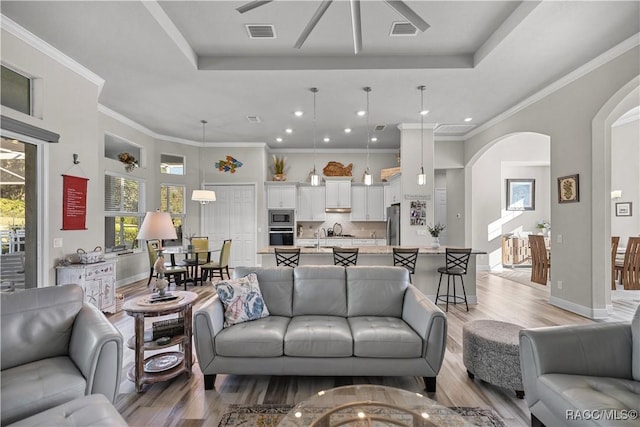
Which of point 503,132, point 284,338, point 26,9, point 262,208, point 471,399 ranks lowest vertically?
point 471,399

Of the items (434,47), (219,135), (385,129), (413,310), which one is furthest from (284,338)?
(219,135)

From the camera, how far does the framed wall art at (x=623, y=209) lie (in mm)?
6797

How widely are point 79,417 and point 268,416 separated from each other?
1.15m

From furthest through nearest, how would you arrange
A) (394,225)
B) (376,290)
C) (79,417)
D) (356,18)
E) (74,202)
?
(394,225), (74,202), (376,290), (356,18), (79,417)

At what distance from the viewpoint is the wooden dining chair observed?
6.03 meters

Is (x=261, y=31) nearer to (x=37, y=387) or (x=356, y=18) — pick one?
(x=356, y=18)

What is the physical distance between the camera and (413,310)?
2.69 m

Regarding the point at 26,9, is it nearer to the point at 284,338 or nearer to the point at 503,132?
the point at 284,338

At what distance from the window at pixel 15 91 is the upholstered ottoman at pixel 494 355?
525cm

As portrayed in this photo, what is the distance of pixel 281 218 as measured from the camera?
8164 millimetres

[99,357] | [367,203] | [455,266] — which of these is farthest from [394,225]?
→ [99,357]

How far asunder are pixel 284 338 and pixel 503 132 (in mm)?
5865

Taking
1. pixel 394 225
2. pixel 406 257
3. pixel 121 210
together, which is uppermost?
pixel 121 210

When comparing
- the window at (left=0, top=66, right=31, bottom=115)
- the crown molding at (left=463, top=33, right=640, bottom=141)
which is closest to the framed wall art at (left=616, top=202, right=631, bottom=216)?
the crown molding at (left=463, top=33, right=640, bottom=141)
